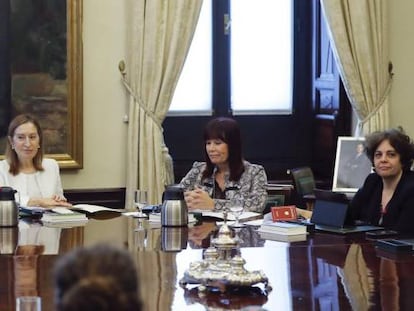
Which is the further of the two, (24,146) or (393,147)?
(24,146)

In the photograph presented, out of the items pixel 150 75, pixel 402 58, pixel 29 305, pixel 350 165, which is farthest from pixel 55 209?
pixel 402 58

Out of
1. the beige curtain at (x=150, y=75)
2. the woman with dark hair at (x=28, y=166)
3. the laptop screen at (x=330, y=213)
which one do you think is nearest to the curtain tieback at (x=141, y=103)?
the beige curtain at (x=150, y=75)

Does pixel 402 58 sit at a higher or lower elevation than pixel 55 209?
higher

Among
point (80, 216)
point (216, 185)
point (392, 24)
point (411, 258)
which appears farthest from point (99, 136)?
point (411, 258)

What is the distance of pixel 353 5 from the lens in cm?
692

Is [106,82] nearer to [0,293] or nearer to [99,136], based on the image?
[99,136]

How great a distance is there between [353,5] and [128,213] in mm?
3052

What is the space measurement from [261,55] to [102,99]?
1.51 metres

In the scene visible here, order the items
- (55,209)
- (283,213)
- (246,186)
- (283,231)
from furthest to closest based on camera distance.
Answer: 1. (246,186)
2. (55,209)
3. (283,213)
4. (283,231)

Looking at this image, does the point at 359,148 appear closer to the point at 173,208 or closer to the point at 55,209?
the point at 173,208

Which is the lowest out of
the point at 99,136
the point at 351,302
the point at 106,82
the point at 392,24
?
the point at 351,302

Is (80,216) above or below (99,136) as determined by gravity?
below

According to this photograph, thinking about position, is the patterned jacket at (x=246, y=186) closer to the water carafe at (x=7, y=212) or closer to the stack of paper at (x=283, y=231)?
the stack of paper at (x=283, y=231)

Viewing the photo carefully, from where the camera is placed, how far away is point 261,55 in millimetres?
7219
